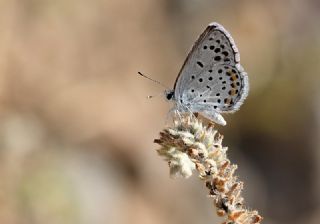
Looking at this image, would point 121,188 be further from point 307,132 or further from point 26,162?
point 307,132

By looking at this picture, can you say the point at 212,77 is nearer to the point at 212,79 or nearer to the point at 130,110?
the point at 212,79

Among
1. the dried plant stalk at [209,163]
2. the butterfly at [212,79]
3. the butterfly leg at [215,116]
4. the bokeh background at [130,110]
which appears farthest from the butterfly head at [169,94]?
the bokeh background at [130,110]

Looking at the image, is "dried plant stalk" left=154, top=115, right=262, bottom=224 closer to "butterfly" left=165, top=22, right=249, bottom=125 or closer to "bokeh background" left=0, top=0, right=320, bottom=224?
"butterfly" left=165, top=22, right=249, bottom=125

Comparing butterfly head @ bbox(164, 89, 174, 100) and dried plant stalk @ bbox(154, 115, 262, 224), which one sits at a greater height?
butterfly head @ bbox(164, 89, 174, 100)

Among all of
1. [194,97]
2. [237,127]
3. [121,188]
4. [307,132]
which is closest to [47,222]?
[121,188]

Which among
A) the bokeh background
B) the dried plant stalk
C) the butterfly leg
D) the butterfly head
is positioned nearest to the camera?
the dried plant stalk

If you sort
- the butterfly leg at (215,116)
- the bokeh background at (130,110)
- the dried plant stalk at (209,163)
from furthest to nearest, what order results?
the bokeh background at (130,110) → the butterfly leg at (215,116) → the dried plant stalk at (209,163)

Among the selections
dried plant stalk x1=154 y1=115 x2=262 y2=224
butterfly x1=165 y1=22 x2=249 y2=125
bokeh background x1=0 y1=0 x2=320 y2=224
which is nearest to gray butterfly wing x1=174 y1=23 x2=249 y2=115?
butterfly x1=165 y1=22 x2=249 y2=125

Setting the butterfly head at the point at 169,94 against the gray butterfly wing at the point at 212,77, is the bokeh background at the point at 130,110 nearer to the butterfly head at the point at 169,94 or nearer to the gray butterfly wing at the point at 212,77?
the butterfly head at the point at 169,94
